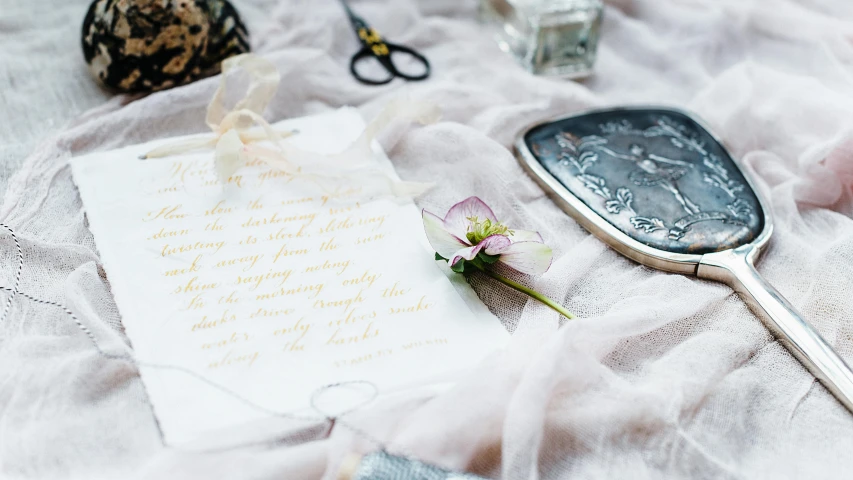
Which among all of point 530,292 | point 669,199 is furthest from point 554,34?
point 530,292

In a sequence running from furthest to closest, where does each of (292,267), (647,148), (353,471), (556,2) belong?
(556,2)
(647,148)
(292,267)
(353,471)

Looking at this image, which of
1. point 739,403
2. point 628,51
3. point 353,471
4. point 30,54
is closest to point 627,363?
point 739,403

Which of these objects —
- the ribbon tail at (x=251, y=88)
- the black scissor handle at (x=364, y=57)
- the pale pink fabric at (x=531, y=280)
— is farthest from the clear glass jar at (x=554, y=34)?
the ribbon tail at (x=251, y=88)

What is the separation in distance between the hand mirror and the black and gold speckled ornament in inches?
12.3

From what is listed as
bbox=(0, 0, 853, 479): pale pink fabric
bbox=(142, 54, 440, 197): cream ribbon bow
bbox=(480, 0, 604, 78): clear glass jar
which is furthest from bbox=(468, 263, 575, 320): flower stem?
bbox=(480, 0, 604, 78): clear glass jar

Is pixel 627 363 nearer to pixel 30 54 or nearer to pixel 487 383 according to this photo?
pixel 487 383

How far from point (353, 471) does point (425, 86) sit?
43cm

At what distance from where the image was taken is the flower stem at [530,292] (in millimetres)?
508

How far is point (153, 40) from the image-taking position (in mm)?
676

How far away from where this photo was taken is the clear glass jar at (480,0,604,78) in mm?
763

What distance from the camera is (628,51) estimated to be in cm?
84

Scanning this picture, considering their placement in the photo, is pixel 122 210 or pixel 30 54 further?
pixel 30 54

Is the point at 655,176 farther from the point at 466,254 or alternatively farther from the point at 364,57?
the point at 364,57

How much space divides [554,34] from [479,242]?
34cm
